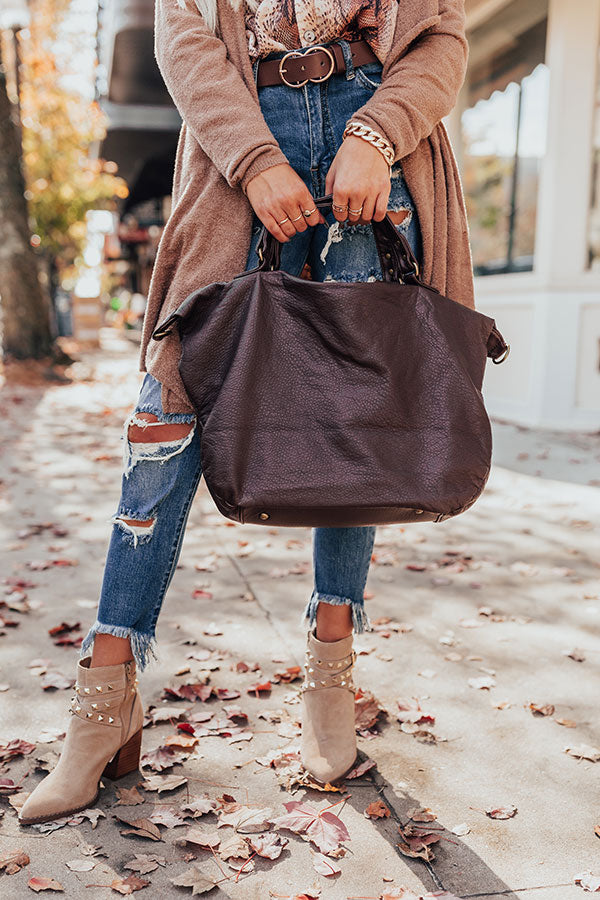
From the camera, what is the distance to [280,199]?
4.92 ft

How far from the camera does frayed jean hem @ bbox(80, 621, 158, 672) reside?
1611 mm

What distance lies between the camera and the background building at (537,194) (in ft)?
20.9

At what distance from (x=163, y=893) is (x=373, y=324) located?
3.49 ft

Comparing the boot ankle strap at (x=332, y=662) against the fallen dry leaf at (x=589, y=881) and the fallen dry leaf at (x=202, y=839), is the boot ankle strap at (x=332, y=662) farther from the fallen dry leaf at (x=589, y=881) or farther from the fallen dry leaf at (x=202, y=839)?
the fallen dry leaf at (x=589, y=881)

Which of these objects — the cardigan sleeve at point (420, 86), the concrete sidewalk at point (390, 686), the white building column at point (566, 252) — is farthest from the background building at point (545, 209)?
the cardigan sleeve at point (420, 86)

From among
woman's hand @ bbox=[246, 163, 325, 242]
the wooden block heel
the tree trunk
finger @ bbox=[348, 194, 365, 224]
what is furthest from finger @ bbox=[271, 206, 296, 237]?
the tree trunk

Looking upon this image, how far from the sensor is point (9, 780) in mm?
1741

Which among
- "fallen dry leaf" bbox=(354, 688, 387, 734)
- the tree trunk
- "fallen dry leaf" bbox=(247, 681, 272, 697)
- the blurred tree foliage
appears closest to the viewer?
"fallen dry leaf" bbox=(354, 688, 387, 734)

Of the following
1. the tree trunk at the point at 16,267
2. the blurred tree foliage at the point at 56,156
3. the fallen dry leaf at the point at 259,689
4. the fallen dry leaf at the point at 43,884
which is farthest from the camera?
the blurred tree foliage at the point at 56,156

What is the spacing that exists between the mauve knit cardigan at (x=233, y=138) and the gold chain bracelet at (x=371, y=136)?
18 millimetres

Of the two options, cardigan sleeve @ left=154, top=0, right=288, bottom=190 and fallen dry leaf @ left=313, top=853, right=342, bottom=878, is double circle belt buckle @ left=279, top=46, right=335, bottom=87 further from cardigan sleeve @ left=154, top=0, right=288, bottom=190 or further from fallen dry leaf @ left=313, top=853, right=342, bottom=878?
fallen dry leaf @ left=313, top=853, right=342, bottom=878

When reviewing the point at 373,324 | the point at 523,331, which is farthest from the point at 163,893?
A: the point at 523,331

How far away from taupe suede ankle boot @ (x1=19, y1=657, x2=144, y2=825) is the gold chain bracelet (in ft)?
3.65

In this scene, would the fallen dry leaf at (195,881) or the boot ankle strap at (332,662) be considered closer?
the fallen dry leaf at (195,881)
